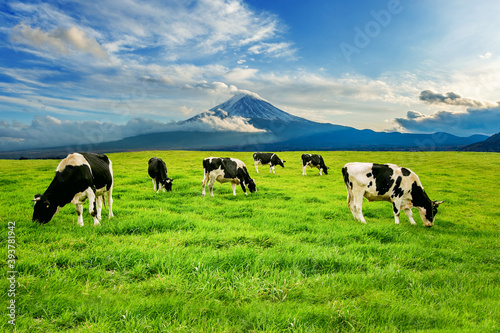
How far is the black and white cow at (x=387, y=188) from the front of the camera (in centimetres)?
949

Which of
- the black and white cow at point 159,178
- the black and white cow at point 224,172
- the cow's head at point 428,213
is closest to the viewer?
the cow's head at point 428,213

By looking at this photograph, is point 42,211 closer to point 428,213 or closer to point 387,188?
point 387,188

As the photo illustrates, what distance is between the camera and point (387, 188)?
9.57 meters

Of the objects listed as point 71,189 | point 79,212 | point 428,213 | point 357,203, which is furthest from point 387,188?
point 71,189

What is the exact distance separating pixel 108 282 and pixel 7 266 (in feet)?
5.53

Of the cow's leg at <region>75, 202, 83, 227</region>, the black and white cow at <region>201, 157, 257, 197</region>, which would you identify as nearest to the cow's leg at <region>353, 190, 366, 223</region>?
the black and white cow at <region>201, 157, 257, 197</region>

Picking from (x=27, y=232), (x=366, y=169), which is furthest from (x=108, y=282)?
(x=366, y=169)

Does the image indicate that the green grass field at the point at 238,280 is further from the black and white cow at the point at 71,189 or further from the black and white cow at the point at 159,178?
the black and white cow at the point at 159,178

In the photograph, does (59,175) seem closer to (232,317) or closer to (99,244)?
(99,244)

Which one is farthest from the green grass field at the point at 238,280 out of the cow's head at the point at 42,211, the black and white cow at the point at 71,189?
the black and white cow at the point at 71,189

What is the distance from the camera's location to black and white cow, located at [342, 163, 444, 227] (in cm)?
949

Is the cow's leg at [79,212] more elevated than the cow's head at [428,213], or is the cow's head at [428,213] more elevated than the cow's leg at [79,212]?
the cow's leg at [79,212]

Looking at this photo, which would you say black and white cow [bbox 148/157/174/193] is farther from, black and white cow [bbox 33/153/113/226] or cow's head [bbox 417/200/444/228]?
cow's head [bbox 417/200/444/228]

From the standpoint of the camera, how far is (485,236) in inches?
339
